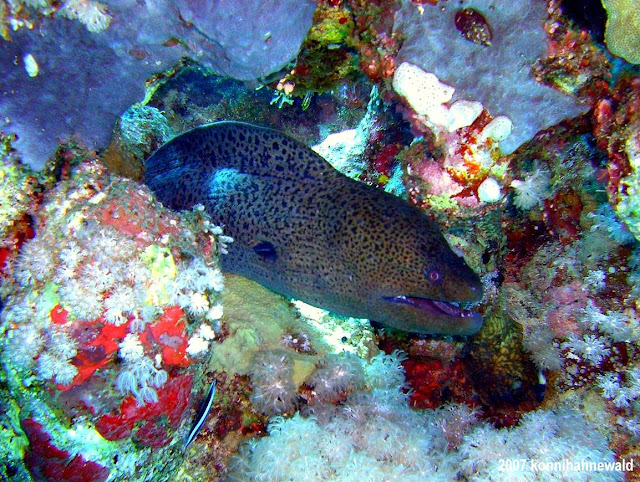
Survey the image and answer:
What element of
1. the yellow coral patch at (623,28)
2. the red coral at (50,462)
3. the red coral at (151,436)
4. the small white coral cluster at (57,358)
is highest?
the yellow coral patch at (623,28)

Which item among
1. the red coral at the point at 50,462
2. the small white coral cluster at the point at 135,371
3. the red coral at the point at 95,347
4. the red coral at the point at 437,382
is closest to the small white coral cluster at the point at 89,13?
the red coral at the point at 95,347

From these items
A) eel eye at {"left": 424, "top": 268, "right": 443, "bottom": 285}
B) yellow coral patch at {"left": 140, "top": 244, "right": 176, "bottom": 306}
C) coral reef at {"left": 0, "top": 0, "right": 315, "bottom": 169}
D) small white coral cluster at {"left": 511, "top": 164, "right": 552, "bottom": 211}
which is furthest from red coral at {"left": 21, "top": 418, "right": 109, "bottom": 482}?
small white coral cluster at {"left": 511, "top": 164, "right": 552, "bottom": 211}

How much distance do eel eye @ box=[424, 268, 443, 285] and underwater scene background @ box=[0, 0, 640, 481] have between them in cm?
2

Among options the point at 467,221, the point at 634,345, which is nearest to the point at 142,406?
the point at 467,221

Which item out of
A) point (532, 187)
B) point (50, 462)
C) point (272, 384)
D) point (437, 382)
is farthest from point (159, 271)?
point (437, 382)

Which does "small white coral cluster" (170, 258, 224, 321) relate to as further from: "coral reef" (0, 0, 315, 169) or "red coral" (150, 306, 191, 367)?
"coral reef" (0, 0, 315, 169)

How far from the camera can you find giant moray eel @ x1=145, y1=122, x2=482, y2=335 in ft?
9.95

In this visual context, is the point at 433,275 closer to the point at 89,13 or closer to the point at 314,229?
the point at 314,229

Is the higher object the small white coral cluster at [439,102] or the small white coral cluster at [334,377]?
the small white coral cluster at [439,102]

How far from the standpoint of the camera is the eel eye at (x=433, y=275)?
295 cm

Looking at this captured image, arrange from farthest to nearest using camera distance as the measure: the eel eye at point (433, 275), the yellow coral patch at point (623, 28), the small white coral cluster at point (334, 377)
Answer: the small white coral cluster at point (334, 377)
the eel eye at point (433, 275)
the yellow coral patch at point (623, 28)

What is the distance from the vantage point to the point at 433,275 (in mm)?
2961

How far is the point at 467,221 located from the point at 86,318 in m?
2.72

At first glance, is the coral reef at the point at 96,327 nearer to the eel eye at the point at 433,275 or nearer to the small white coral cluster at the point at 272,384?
the small white coral cluster at the point at 272,384
